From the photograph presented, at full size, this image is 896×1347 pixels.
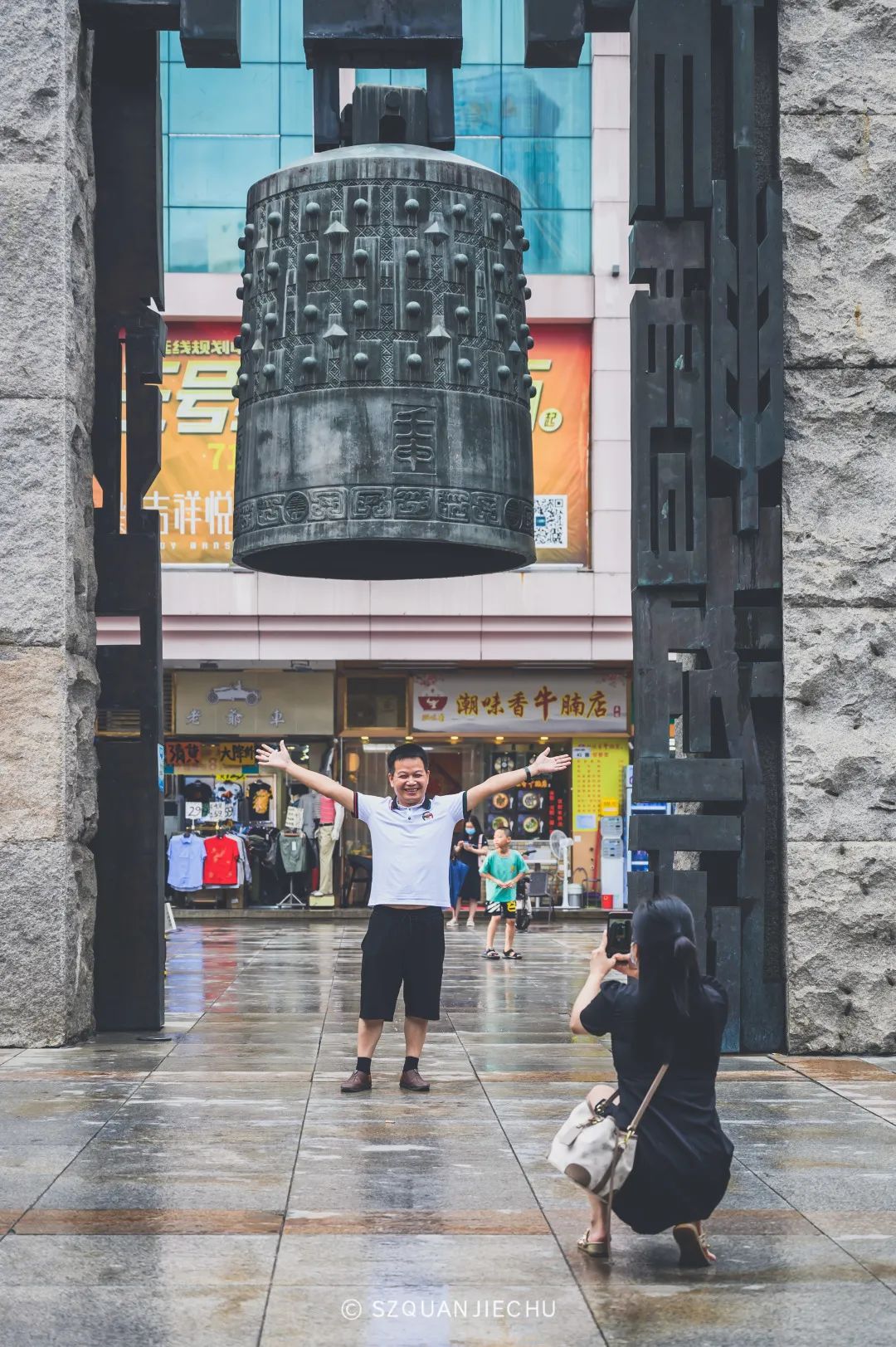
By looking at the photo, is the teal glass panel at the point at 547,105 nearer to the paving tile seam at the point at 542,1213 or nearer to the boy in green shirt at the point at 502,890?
the boy in green shirt at the point at 502,890

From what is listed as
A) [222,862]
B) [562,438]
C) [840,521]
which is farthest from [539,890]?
[840,521]

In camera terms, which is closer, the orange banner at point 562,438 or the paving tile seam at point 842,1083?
the paving tile seam at point 842,1083

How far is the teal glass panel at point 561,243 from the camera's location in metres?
27.6

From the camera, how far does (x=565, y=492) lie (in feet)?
90.8

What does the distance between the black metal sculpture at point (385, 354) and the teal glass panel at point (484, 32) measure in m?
19.8

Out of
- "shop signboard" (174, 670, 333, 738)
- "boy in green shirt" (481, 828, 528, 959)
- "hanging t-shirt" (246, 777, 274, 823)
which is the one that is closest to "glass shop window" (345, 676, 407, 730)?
"shop signboard" (174, 670, 333, 738)

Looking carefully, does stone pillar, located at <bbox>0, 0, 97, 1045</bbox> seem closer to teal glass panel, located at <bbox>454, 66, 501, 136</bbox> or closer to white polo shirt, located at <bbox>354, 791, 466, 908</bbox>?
white polo shirt, located at <bbox>354, 791, 466, 908</bbox>

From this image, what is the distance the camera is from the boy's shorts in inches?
785

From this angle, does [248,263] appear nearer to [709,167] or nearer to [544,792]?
[709,167]

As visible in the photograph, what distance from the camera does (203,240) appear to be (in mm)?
27656

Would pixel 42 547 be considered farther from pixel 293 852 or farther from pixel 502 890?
pixel 293 852

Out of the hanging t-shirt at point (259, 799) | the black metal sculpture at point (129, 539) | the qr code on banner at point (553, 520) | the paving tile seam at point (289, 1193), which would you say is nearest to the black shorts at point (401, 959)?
the paving tile seam at point (289, 1193)

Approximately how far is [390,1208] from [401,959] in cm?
292

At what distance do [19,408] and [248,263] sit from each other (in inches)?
81.5
